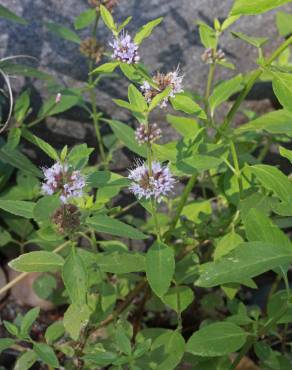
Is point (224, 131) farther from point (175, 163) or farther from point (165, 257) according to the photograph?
point (165, 257)

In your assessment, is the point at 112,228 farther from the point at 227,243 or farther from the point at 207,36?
the point at 207,36

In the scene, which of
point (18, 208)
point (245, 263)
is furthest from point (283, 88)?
point (18, 208)

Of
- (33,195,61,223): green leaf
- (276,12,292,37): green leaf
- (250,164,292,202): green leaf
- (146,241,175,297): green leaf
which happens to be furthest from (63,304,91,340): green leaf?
(276,12,292,37): green leaf

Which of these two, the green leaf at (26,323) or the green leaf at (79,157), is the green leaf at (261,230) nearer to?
the green leaf at (79,157)

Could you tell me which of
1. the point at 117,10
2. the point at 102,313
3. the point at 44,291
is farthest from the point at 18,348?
the point at 117,10

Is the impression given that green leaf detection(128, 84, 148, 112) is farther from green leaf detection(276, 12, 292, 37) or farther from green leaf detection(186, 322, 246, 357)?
green leaf detection(276, 12, 292, 37)

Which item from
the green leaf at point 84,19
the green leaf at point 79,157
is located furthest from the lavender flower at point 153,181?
the green leaf at point 84,19
